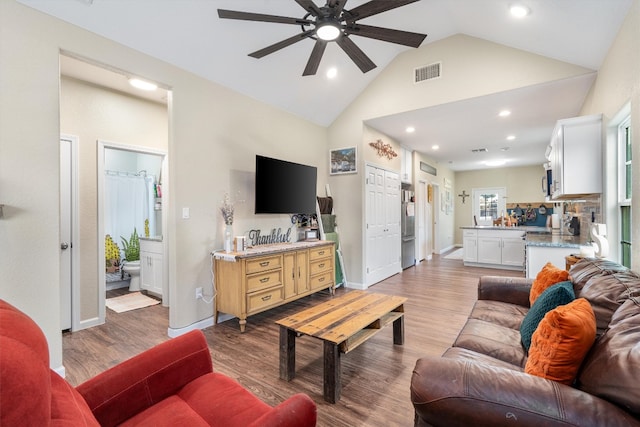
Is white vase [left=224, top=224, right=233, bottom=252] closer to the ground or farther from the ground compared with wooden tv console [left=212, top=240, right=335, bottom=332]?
farther from the ground

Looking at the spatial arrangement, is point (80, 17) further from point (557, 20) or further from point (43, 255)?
point (557, 20)

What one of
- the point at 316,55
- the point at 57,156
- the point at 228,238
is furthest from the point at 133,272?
the point at 316,55

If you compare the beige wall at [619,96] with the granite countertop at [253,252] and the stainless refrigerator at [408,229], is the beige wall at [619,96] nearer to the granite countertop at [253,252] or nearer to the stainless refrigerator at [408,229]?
the granite countertop at [253,252]

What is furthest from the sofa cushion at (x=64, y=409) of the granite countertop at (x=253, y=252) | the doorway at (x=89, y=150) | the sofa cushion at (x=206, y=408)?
the doorway at (x=89, y=150)

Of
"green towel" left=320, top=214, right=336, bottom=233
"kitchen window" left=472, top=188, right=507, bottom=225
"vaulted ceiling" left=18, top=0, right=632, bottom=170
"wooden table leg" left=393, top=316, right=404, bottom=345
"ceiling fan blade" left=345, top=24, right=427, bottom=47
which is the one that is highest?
Result: "vaulted ceiling" left=18, top=0, right=632, bottom=170

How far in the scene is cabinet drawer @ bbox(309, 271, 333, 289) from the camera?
4.09 meters

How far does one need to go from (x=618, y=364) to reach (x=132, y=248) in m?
5.69

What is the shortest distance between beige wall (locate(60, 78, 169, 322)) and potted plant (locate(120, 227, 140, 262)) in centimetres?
157

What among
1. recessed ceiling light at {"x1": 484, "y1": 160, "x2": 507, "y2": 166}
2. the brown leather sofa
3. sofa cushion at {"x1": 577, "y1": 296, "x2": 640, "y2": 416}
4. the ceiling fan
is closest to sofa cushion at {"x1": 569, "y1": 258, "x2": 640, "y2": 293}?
the brown leather sofa

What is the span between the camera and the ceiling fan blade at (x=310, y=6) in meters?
1.94

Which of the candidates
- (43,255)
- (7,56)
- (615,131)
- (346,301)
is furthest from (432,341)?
(7,56)

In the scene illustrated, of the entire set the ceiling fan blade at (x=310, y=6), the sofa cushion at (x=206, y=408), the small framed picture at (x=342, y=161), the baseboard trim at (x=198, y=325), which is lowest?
the baseboard trim at (x=198, y=325)

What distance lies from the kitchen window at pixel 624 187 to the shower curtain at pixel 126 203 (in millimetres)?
6640

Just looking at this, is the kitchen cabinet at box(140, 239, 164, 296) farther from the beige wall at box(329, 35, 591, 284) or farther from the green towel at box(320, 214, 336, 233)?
the beige wall at box(329, 35, 591, 284)
